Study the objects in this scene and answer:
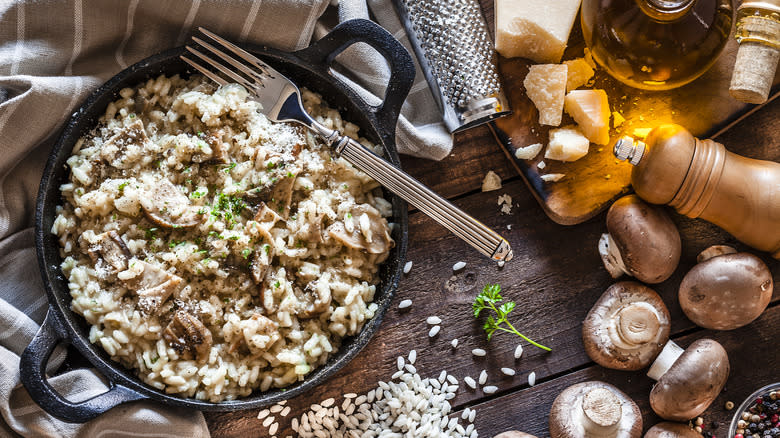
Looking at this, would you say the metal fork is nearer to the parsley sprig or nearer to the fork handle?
the fork handle

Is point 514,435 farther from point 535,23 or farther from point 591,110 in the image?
point 535,23

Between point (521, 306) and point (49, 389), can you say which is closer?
point (49, 389)

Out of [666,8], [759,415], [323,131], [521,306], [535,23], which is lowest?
[521,306]

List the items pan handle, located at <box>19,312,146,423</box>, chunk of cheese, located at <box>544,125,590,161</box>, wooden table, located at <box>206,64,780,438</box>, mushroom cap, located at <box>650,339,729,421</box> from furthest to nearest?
wooden table, located at <box>206,64,780,438</box> < chunk of cheese, located at <box>544,125,590,161</box> < mushroom cap, located at <box>650,339,729,421</box> < pan handle, located at <box>19,312,146,423</box>

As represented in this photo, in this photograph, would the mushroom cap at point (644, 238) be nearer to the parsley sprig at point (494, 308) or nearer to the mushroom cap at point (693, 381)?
the mushroom cap at point (693, 381)

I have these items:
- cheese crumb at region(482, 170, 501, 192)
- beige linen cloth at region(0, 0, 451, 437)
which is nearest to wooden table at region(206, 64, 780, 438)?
cheese crumb at region(482, 170, 501, 192)


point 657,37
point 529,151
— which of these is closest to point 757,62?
point 657,37
